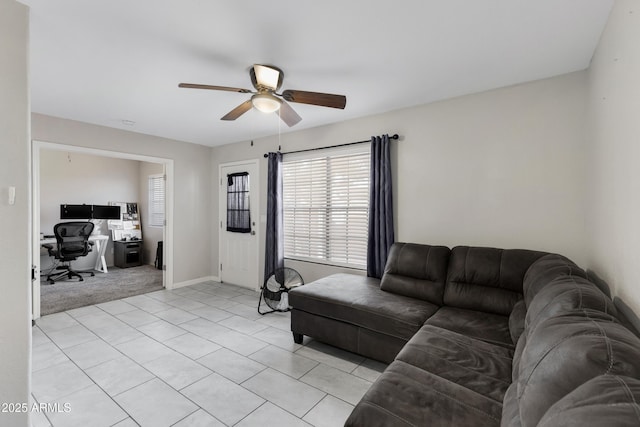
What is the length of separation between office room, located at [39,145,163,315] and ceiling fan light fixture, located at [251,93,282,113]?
385 cm

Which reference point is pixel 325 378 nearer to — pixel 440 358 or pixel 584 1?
pixel 440 358

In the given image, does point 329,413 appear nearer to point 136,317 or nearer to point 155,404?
point 155,404

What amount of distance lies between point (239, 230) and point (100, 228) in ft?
12.7

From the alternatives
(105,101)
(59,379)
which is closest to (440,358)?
(59,379)

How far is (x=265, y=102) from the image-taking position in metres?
2.31

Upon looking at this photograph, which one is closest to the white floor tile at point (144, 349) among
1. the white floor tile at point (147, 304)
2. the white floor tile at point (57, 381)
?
the white floor tile at point (57, 381)

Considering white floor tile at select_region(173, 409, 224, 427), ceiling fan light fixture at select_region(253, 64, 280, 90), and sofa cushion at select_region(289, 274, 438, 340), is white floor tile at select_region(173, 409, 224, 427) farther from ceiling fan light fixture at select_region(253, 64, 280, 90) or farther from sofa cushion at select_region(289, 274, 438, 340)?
ceiling fan light fixture at select_region(253, 64, 280, 90)

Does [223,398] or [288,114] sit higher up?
[288,114]

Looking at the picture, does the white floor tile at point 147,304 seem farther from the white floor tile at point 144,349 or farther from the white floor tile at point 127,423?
the white floor tile at point 127,423

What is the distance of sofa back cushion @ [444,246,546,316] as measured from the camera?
2273mm

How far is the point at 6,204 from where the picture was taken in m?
1.52

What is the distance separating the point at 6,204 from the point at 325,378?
2329mm

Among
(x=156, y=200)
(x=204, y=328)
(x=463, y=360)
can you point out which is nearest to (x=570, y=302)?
(x=463, y=360)

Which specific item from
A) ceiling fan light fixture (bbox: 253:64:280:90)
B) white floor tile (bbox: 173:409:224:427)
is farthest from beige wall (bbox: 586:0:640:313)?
white floor tile (bbox: 173:409:224:427)
